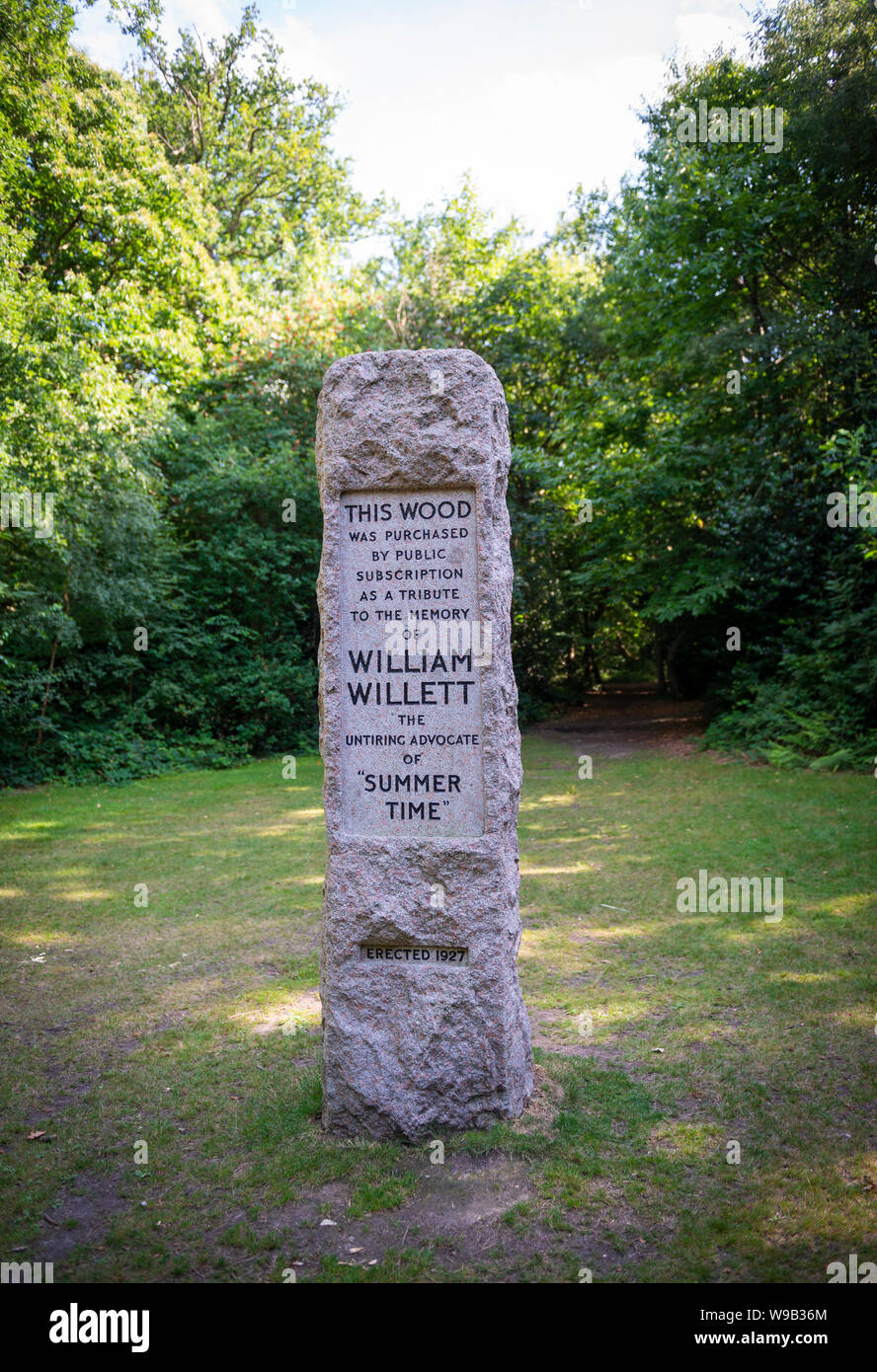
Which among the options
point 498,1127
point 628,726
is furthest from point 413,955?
point 628,726

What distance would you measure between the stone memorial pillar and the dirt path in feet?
36.8

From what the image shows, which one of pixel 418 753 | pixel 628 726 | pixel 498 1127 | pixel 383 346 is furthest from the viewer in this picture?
pixel 628 726

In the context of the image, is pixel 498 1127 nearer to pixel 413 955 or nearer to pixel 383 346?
pixel 413 955

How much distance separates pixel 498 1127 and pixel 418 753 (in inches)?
66.7

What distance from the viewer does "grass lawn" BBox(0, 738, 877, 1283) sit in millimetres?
3242

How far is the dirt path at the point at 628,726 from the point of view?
52.4 feet

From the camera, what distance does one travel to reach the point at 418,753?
13.4 ft

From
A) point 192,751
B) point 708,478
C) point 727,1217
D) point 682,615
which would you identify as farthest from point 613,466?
point 727,1217

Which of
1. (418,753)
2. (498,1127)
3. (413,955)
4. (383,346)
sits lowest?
(498,1127)

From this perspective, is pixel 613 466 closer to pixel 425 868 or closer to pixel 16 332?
pixel 16 332

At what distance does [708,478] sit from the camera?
15.8 meters

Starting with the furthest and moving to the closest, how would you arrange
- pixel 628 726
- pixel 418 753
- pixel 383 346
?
pixel 628 726
pixel 383 346
pixel 418 753

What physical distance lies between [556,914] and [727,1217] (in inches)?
147
